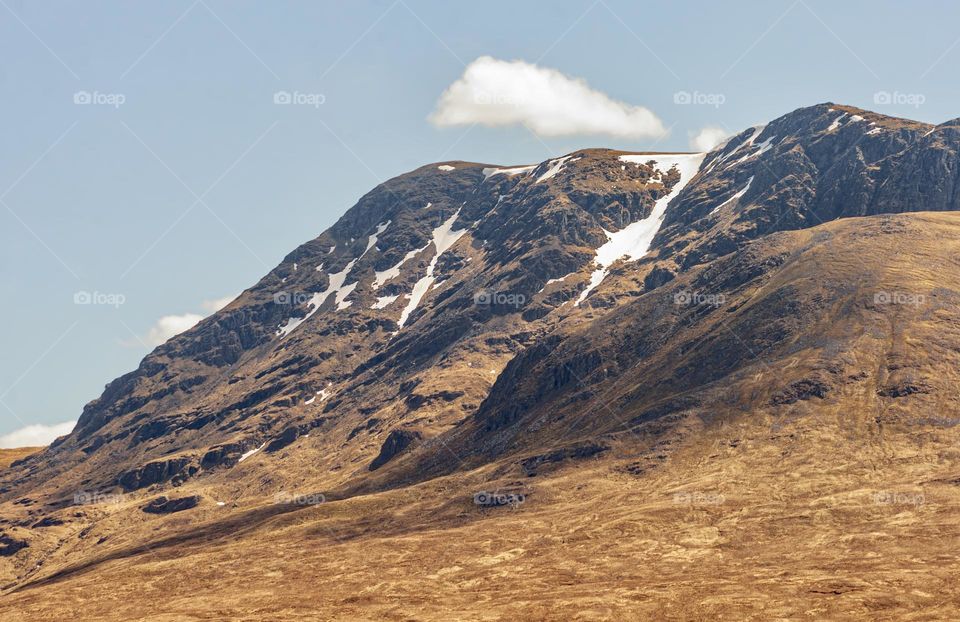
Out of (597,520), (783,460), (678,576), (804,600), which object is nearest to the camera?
(804,600)

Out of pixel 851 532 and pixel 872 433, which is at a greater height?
pixel 872 433

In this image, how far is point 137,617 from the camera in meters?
141

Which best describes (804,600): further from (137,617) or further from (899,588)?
(137,617)

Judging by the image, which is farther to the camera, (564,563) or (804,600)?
(564,563)

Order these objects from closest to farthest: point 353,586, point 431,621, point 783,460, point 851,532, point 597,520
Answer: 1. point 431,621
2. point 851,532
3. point 353,586
4. point 597,520
5. point 783,460

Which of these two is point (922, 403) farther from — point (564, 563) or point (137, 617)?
point (137, 617)

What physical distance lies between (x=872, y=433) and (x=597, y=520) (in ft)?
195

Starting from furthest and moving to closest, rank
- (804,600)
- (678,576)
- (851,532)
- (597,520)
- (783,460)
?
(783,460) < (597,520) < (851,532) < (678,576) < (804,600)

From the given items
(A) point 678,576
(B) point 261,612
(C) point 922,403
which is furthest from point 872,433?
(B) point 261,612

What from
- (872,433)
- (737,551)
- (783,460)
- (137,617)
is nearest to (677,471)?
(783,460)

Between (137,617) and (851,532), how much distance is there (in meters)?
110

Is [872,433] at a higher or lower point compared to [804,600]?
higher

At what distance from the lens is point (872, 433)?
177375 millimetres

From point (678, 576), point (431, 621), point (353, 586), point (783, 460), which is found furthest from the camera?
point (783, 460)
